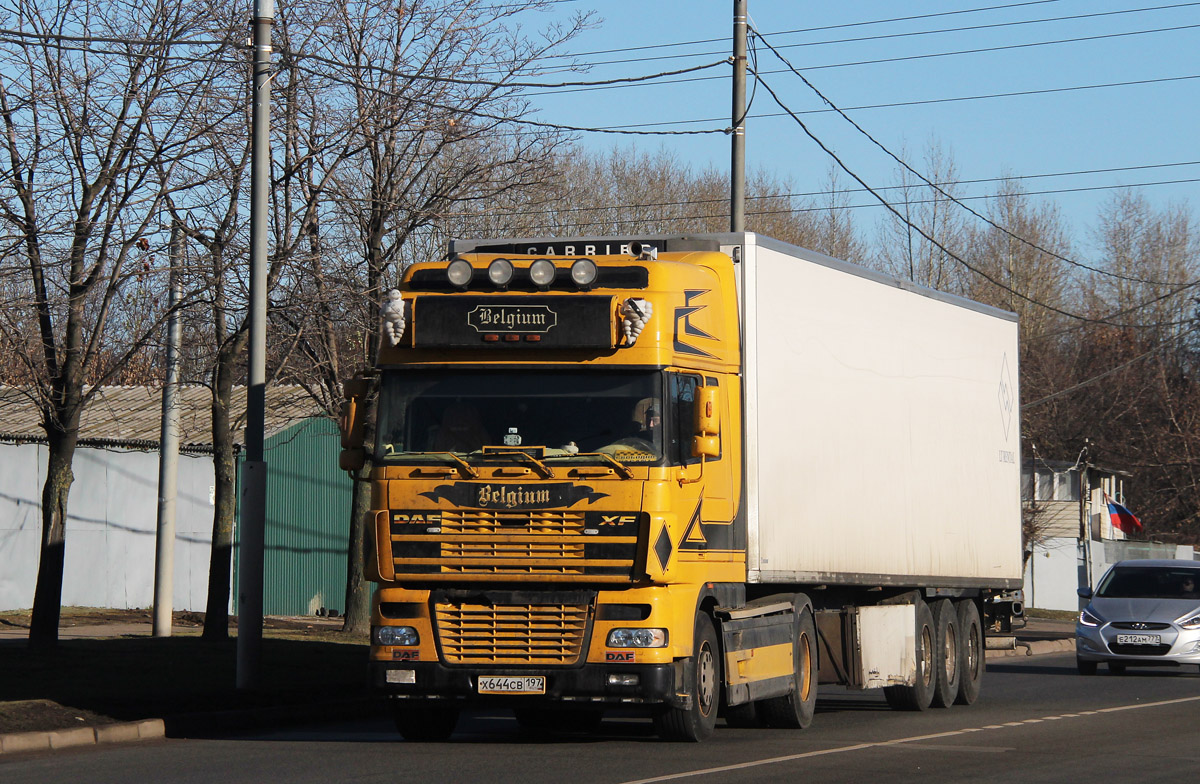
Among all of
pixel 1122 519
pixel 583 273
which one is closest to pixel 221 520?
pixel 583 273

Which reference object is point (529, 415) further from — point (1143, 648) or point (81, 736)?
point (1143, 648)

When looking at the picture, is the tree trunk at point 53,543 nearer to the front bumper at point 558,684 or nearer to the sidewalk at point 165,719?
the sidewalk at point 165,719

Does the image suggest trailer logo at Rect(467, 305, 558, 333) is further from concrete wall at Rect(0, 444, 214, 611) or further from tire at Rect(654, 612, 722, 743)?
concrete wall at Rect(0, 444, 214, 611)

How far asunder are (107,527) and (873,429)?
20.1 metres

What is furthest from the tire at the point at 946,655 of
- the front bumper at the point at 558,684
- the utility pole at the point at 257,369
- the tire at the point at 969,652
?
the utility pole at the point at 257,369

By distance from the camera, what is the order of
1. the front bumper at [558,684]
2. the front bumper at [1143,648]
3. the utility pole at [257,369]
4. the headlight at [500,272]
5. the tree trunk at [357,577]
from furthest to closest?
the tree trunk at [357,577]
the front bumper at [1143,648]
the utility pole at [257,369]
the headlight at [500,272]
the front bumper at [558,684]

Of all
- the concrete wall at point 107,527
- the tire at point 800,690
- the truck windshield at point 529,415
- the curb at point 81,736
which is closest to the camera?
the truck windshield at point 529,415

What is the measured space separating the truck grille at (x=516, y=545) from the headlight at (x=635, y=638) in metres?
0.40

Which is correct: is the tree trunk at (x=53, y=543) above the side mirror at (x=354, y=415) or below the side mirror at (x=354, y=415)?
below

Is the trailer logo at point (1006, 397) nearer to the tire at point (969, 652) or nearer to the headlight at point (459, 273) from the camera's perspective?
the tire at point (969, 652)

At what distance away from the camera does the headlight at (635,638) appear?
11852mm

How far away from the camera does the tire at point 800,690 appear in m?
14.4

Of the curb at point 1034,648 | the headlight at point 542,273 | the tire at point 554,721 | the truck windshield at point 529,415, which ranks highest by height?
the headlight at point 542,273

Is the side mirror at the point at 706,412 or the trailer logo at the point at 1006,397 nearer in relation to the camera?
the side mirror at the point at 706,412
